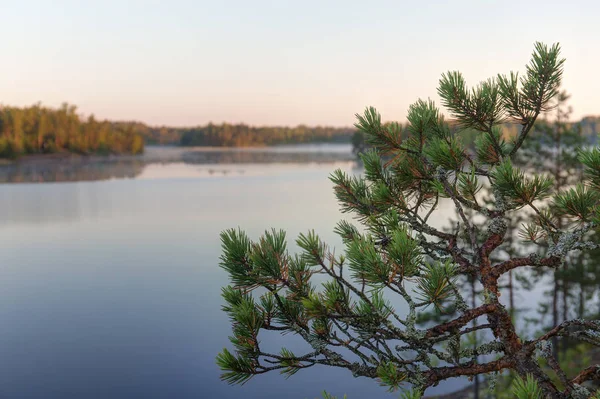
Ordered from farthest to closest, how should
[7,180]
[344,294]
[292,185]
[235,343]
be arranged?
[7,180], [292,185], [235,343], [344,294]

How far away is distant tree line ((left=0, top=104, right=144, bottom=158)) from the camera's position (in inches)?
4336

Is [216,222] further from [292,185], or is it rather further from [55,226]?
[292,185]

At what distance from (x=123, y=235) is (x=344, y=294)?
4108 centimetres

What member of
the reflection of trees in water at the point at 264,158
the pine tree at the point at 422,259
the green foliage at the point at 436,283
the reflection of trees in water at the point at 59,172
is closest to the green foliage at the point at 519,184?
the pine tree at the point at 422,259

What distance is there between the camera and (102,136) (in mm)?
138500

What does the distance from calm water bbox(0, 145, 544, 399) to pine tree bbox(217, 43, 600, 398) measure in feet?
68.0

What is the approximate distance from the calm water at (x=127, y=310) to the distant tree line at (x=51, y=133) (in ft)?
244

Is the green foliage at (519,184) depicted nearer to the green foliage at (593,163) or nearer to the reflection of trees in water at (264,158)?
the green foliage at (593,163)

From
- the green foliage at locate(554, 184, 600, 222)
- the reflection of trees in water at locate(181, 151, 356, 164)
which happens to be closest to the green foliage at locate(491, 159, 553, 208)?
the green foliage at locate(554, 184, 600, 222)

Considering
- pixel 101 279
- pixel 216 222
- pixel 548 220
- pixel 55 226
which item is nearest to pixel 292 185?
pixel 216 222

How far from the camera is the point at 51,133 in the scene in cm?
12000

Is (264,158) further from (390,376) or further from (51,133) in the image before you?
(390,376)

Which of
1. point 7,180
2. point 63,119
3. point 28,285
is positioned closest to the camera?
point 28,285

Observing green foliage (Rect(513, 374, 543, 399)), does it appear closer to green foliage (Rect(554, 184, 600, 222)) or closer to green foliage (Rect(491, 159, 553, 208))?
green foliage (Rect(491, 159, 553, 208))
